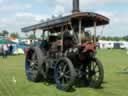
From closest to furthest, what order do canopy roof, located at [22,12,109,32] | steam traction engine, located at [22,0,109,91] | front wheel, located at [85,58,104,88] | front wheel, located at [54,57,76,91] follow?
front wheel, located at [54,57,76,91] < steam traction engine, located at [22,0,109,91] < canopy roof, located at [22,12,109,32] < front wheel, located at [85,58,104,88]

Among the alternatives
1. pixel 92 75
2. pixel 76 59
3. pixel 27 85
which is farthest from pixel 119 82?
pixel 27 85

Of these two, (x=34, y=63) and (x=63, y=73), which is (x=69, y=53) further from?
(x=34, y=63)

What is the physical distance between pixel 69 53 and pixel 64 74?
0.80 m

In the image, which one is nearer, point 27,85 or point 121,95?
point 121,95

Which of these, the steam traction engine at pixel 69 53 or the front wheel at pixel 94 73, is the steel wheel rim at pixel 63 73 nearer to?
the steam traction engine at pixel 69 53

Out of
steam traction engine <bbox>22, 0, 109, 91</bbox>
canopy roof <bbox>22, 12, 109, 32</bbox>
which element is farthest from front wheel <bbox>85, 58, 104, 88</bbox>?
canopy roof <bbox>22, 12, 109, 32</bbox>

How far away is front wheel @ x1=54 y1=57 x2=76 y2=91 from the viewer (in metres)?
11.4

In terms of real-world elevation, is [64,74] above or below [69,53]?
below

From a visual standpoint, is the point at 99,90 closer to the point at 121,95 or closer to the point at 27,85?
the point at 121,95

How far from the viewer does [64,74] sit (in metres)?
12.0

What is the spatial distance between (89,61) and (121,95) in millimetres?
2093

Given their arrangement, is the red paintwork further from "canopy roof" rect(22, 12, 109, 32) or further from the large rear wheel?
the large rear wheel

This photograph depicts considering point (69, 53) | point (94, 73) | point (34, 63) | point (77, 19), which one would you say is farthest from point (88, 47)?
point (34, 63)

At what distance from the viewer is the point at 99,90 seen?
12188 mm
